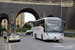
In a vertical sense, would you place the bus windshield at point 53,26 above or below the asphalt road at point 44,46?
above

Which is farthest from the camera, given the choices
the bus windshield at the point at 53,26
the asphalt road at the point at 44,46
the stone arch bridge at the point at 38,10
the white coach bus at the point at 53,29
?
the stone arch bridge at the point at 38,10

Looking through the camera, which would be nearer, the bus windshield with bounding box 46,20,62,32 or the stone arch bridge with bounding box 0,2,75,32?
the bus windshield with bounding box 46,20,62,32

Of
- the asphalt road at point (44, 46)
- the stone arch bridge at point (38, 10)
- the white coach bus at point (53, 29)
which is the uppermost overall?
the stone arch bridge at point (38, 10)

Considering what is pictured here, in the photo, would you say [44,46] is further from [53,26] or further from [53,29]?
[53,26]

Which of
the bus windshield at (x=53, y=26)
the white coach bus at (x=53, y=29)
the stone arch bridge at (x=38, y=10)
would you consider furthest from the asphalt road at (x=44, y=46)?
the stone arch bridge at (x=38, y=10)

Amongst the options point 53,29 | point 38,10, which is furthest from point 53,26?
point 38,10

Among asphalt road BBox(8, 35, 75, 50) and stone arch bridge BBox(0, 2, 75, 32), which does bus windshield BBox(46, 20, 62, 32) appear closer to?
asphalt road BBox(8, 35, 75, 50)

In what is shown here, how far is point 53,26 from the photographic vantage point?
21281 mm

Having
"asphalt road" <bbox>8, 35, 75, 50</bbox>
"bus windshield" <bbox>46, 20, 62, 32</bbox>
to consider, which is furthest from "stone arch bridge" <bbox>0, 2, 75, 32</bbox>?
"asphalt road" <bbox>8, 35, 75, 50</bbox>

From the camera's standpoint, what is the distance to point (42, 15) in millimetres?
50688

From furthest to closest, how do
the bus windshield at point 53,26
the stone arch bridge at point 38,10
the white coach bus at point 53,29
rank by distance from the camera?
the stone arch bridge at point 38,10 → the bus windshield at point 53,26 → the white coach bus at point 53,29

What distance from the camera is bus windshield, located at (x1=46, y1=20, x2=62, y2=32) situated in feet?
69.5

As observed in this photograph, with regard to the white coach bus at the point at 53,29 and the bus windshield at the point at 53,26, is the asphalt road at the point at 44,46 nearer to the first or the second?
the white coach bus at the point at 53,29

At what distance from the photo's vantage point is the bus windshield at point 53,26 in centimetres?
2119
